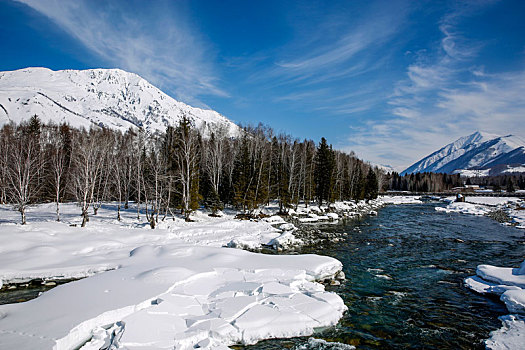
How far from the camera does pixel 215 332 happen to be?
7066 mm

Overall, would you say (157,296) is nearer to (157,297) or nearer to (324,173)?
(157,297)

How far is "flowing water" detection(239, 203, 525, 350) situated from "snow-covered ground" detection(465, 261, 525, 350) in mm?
326

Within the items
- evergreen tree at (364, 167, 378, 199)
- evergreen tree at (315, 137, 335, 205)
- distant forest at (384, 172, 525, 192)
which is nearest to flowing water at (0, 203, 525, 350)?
evergreen tree at (315, 137, 335, 205)

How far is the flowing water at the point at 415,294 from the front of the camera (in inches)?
300

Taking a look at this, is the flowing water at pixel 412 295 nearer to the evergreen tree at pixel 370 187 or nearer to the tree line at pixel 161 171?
the tree line at pixel 161 171

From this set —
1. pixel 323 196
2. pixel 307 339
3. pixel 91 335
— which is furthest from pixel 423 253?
pixel 323 196

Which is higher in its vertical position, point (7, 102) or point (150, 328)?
point (7, 102)

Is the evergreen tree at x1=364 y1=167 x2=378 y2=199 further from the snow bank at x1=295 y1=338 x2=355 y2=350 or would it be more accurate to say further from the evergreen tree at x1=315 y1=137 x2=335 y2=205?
the snow bank at x1=295 y1=338 x2=355 y2=350

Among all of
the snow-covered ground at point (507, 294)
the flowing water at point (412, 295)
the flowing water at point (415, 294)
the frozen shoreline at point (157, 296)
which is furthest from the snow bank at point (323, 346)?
the snow-covered ground at point (507, 294)

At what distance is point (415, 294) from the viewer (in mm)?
10789

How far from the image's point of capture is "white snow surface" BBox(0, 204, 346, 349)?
6707mm

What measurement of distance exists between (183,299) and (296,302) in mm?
3796

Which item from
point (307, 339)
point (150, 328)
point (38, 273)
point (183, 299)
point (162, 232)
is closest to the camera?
point (150, 328)

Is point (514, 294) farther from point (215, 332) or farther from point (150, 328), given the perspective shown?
point (150, 328)
